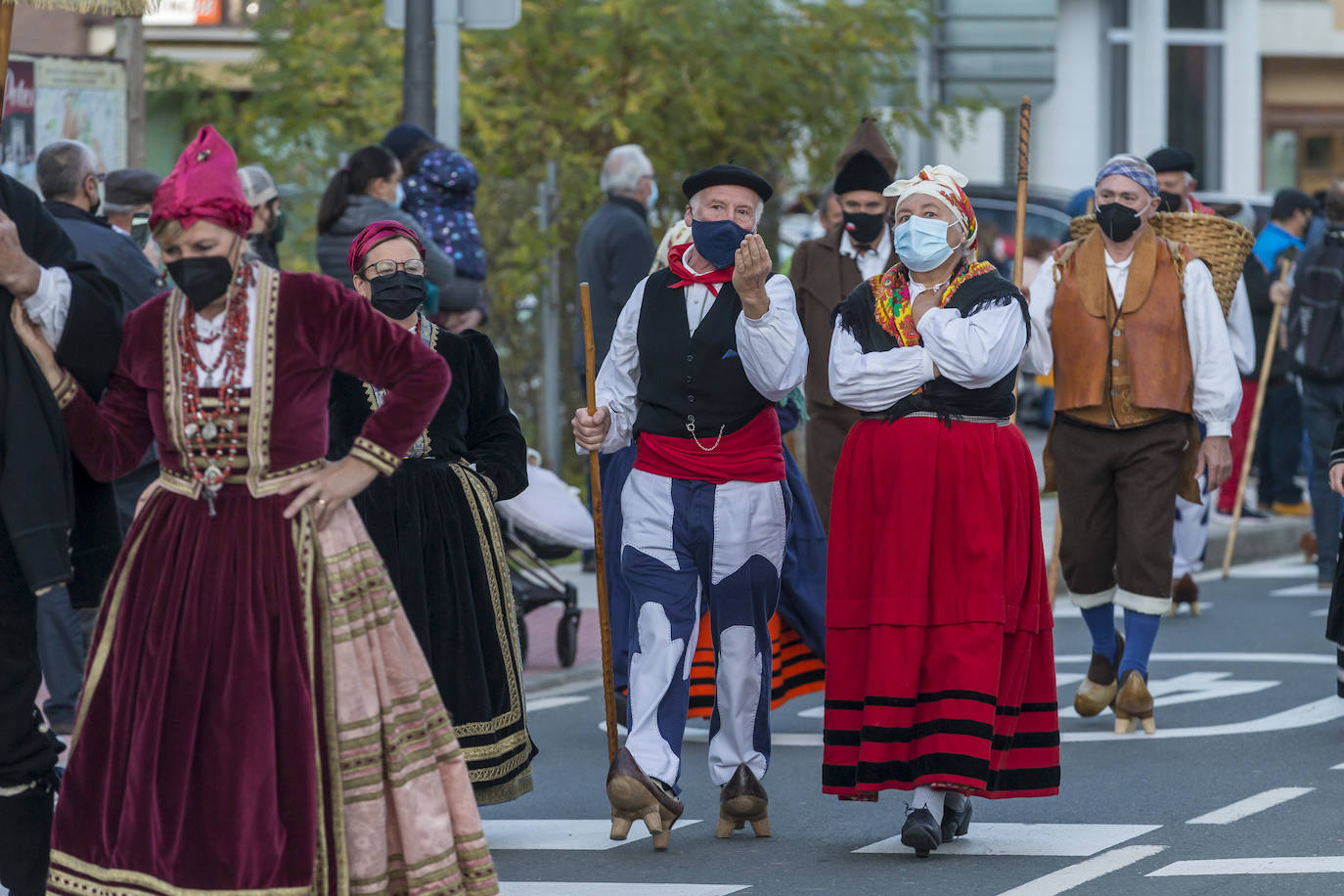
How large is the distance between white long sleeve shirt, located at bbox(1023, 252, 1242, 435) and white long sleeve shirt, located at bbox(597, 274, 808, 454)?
6.80ft

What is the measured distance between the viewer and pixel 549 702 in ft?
31.9

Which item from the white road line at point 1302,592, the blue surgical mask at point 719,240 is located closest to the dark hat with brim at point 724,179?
the blue surgical mask at point 719,240

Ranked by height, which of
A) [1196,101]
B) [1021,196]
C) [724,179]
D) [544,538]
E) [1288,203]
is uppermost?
[1196,101]

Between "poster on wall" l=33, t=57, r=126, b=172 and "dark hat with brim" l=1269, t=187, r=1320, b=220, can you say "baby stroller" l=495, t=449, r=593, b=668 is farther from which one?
"dark hat with brim" l=1269, t=187, r=1320, b=220

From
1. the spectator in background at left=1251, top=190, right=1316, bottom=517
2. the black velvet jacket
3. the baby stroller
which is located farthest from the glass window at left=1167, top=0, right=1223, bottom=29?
the black velvet jacket

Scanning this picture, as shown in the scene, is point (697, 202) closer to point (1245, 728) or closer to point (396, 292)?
point (396, 292)

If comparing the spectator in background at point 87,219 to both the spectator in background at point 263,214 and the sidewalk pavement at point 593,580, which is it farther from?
the sidewalk pavement at point 593,580

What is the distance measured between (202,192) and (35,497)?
32.4 inches

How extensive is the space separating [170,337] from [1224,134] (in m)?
35.1

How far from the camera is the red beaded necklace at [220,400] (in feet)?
16.8

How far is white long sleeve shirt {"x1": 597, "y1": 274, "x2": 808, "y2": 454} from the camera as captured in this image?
6.67 meters

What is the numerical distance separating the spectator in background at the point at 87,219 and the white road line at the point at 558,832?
7.08ft

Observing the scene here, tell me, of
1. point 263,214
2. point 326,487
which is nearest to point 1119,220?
point 263,214

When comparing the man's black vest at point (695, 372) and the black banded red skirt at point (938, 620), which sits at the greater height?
the man's black vest at point (695, 372)
